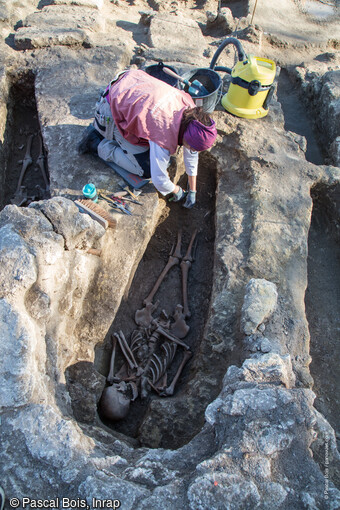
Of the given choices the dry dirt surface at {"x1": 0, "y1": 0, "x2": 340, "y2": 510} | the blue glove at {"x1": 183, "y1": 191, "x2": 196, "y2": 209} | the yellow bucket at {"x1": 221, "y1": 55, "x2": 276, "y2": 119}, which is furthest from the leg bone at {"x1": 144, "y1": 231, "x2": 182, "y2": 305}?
the yellow bucket at {"x1": 221, "y1": 55, "x2": 276, "y2": 119}

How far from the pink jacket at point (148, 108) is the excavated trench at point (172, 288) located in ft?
3.59

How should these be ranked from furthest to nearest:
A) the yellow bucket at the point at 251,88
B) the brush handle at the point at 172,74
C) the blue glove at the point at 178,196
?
1. the yellow bucket at the point at 251,88
2. the brush handle at the point at 172,74
3. the blue glove at the point at 178,196

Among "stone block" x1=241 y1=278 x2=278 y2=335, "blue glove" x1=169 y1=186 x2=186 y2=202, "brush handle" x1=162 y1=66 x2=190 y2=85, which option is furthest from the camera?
"brush handle" x1=162 y1=66 x2=190 y2=85

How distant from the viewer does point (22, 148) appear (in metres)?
5.22

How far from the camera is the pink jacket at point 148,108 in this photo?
341cm

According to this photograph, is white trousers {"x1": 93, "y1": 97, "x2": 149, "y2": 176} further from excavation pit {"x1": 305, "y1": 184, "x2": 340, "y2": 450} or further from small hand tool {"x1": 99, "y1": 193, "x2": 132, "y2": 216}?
excavation pit {"x1": 305, "y1": 184, "x2": 340, "y2": 450}

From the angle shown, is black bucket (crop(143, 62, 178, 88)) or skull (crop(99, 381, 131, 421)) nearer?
skull (crop(99, 381, 131, 421))

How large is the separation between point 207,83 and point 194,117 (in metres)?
2.04

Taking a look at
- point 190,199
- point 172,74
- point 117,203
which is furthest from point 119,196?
point 172,74

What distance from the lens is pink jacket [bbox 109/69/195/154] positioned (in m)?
3.41

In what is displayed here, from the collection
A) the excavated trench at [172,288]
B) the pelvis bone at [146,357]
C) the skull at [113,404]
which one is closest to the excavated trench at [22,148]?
the excavated trench at [172,288]

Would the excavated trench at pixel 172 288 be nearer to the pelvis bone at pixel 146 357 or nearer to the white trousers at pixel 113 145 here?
the pelvis bone at pixel 146 357

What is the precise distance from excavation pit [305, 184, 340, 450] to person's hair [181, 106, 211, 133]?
1847mm

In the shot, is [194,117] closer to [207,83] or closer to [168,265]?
[168,265]
